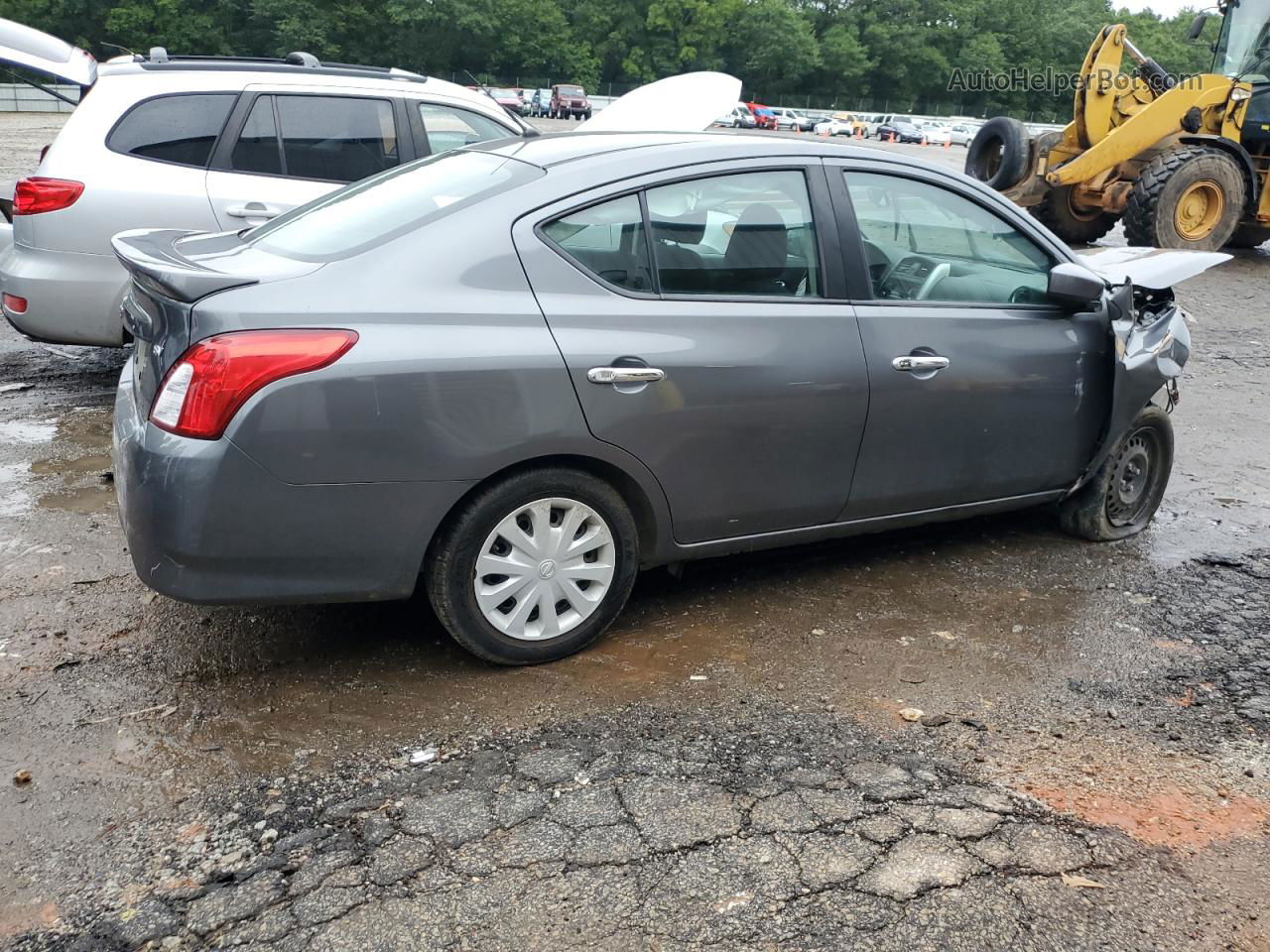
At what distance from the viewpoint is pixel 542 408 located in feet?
11.2

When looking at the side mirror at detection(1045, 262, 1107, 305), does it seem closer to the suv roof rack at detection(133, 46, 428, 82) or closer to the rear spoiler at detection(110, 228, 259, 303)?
the rear spoiler at detection(110, 228, 259, 303)

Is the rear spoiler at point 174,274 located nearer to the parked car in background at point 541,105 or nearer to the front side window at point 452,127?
the front side window at point 452,127

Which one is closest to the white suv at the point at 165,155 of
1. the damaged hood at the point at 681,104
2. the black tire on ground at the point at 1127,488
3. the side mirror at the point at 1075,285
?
the damaged hood at the point at 681,104

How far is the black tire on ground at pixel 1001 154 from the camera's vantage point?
45.2 ft

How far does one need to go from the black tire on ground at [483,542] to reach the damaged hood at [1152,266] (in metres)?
2.37

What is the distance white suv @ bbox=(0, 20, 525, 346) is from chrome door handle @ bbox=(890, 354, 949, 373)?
2724 mm

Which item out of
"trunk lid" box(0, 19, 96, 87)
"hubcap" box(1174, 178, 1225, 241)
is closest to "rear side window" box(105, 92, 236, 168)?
"trunk lid" box(0, 19, 96, 87)

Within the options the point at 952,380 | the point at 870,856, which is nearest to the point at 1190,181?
the point at 952,380

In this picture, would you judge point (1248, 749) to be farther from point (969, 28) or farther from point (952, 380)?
point (969, 28)

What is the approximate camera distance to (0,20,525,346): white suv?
237 inches

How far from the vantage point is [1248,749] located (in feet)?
11.2

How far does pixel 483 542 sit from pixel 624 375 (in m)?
0.67

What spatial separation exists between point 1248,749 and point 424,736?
242cm

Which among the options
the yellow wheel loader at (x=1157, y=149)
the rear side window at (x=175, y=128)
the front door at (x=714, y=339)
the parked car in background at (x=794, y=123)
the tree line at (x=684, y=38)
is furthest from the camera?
the tree line at (x=684, y=38)
